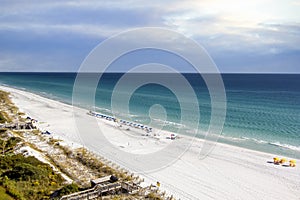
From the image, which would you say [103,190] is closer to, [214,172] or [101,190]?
[101,190]

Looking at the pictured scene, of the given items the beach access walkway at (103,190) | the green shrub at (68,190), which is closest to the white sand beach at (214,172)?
the beach access walkway at (103,190)

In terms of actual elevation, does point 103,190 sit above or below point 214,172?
above

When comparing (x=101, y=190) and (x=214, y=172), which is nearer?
(x=101, y=190)

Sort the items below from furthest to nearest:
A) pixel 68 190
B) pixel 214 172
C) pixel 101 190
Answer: pixel 214 172
pixel 101 190
pixel 68 190

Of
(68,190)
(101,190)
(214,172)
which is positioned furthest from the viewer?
(214,172)

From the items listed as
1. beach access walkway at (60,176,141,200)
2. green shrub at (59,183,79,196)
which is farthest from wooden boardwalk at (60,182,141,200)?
green shrub at (59,183,79,196)

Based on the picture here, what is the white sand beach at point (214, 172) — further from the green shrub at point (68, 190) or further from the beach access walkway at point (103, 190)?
the green shrub at point (68, 190)

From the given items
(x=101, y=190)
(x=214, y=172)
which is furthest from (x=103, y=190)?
(x=214, y=172)

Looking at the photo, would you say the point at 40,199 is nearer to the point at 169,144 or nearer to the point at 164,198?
the point at 164,198
